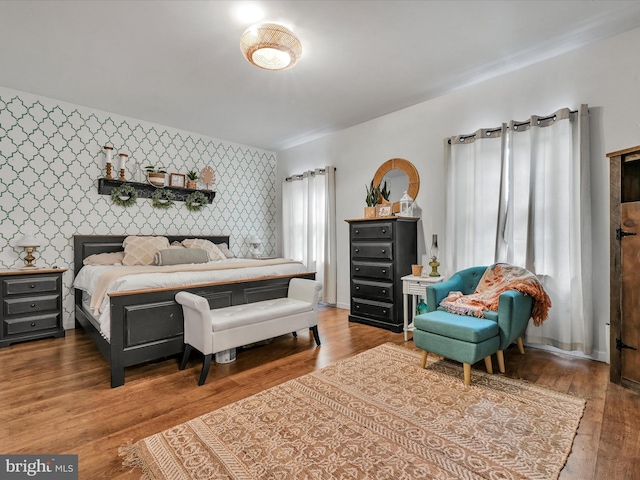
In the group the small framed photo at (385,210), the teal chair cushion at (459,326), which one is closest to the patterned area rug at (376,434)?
the teal chair cushion at (459,326)

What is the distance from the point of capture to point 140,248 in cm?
418

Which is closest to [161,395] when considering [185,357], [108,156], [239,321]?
[185,357]

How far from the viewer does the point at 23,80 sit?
3.56 m

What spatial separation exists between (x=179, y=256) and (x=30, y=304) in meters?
1.62

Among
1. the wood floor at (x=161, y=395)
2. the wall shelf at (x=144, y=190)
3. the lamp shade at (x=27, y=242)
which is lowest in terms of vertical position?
the wood floor at (x=161, y=395)

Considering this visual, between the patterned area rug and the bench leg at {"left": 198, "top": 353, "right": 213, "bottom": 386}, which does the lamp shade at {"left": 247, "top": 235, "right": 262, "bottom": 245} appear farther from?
the patterned area rug

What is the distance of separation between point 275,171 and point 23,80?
3819 mm

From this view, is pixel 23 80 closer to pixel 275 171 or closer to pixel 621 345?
pixel 275 171

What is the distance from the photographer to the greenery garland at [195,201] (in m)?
5.19

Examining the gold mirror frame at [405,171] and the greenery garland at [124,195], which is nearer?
the gold mirror frame at [405,171]

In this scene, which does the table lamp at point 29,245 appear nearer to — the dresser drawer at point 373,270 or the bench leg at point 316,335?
the bench leg at point 316,335

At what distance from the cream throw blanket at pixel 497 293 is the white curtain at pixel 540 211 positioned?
34 centimetres

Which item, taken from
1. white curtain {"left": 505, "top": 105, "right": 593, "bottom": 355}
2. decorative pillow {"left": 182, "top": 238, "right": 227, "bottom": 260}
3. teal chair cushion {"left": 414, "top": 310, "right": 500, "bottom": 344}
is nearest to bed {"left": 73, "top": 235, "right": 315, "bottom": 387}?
decorative pillow {"left": 182, "top": 238, "right": 227, "bottom": 260}

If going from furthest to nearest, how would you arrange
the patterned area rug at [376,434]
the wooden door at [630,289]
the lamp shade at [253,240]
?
the lamp shade at [253,240] < the wooden door at [630,289] < the patterned area rug at [376,434]
